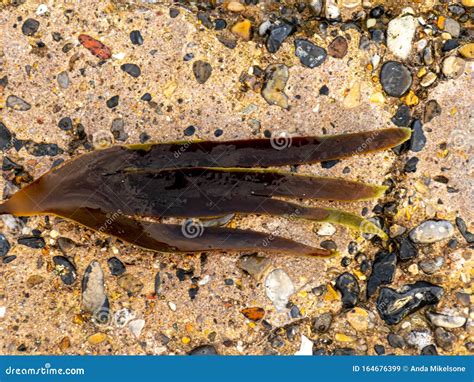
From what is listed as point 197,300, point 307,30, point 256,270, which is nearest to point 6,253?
point 197,300

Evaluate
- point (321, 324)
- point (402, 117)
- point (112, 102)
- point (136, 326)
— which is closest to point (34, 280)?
point (136, 326)

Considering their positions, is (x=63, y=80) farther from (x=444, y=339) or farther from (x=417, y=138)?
(x=444, y=339)

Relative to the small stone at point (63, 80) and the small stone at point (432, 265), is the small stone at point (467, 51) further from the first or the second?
the small stone at point (63, 80)

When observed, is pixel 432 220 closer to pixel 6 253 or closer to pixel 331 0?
pixel 331 0

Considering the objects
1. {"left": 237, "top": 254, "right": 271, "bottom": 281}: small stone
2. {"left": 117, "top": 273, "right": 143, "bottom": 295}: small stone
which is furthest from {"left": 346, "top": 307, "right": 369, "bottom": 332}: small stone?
{"left": 117, "top": 273, "right": 143, "bottom": 295}: small stone

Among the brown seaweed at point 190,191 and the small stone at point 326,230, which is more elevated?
the brown seaweed at point 190,191

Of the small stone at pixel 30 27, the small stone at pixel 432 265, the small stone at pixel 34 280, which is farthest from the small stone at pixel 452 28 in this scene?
the small stone at pixel 34 280
